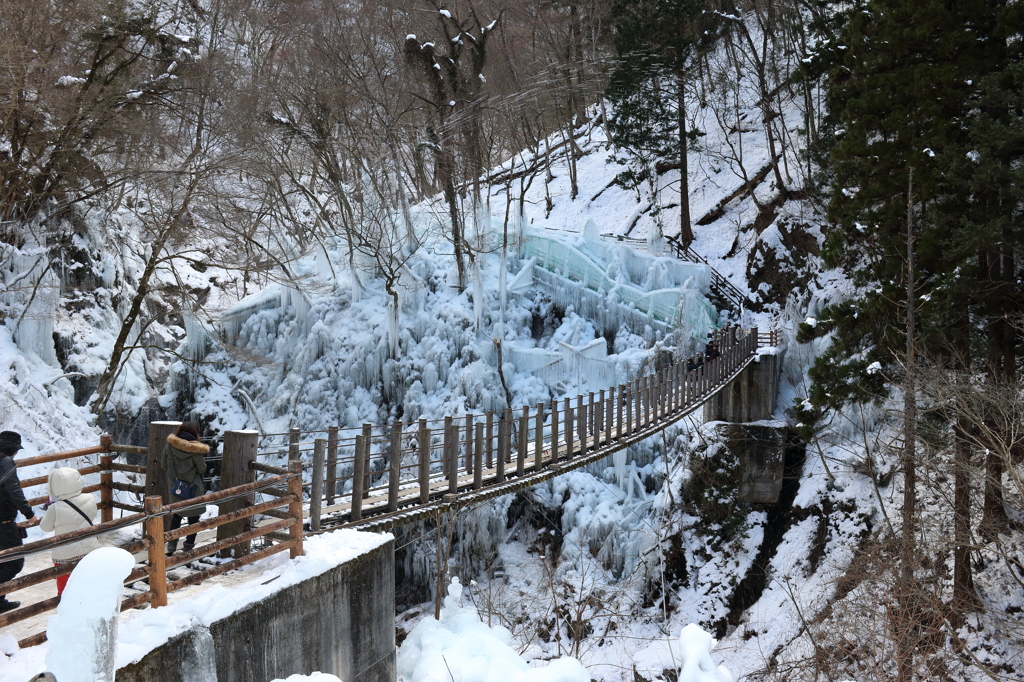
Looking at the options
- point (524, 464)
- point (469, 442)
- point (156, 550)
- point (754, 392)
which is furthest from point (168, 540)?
point (754, 392)

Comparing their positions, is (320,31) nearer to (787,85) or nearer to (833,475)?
(787,85)

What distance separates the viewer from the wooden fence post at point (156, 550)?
164 inches

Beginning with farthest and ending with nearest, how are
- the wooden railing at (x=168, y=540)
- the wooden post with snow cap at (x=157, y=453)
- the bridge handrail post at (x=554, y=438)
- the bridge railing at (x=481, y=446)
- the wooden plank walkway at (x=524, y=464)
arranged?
the bridge handrail post at (x=554, y=438) → the wooden plank walkway at (x=524, y=464) → the bridge railing at (x=481, y=446) → the wooden post with snow cap at (x=157, y=453) → the wooden railing at (x=168, y=540)

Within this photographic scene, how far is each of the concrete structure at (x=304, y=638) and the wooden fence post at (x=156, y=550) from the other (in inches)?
11.3

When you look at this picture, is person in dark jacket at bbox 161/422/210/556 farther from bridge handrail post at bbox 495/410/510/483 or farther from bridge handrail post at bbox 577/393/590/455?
bridge handrail post at bbox 577/393/590/455

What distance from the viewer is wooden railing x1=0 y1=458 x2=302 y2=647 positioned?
11.6 ft

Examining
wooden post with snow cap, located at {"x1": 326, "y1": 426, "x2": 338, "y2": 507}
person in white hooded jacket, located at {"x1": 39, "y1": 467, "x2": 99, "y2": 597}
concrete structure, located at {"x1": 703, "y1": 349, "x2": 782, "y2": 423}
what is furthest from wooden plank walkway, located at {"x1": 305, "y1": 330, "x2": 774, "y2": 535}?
person in white hooded jacket, located at {"x1": 39, "y1": 467, "x2": 99, "y2": 597}

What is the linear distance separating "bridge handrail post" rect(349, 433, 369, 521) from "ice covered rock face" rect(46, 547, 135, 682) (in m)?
4.23

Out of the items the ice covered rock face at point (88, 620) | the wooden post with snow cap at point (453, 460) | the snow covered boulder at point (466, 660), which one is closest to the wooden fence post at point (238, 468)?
the snow covered boulder at point (466, 660)

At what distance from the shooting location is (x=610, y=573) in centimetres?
1577

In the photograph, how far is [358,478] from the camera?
6867 mm

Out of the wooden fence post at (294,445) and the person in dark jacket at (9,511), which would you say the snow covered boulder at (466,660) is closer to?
the wooden fence post at (294,445)

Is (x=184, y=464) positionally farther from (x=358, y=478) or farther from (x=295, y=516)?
(x=358, y=478)

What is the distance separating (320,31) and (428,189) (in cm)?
518
